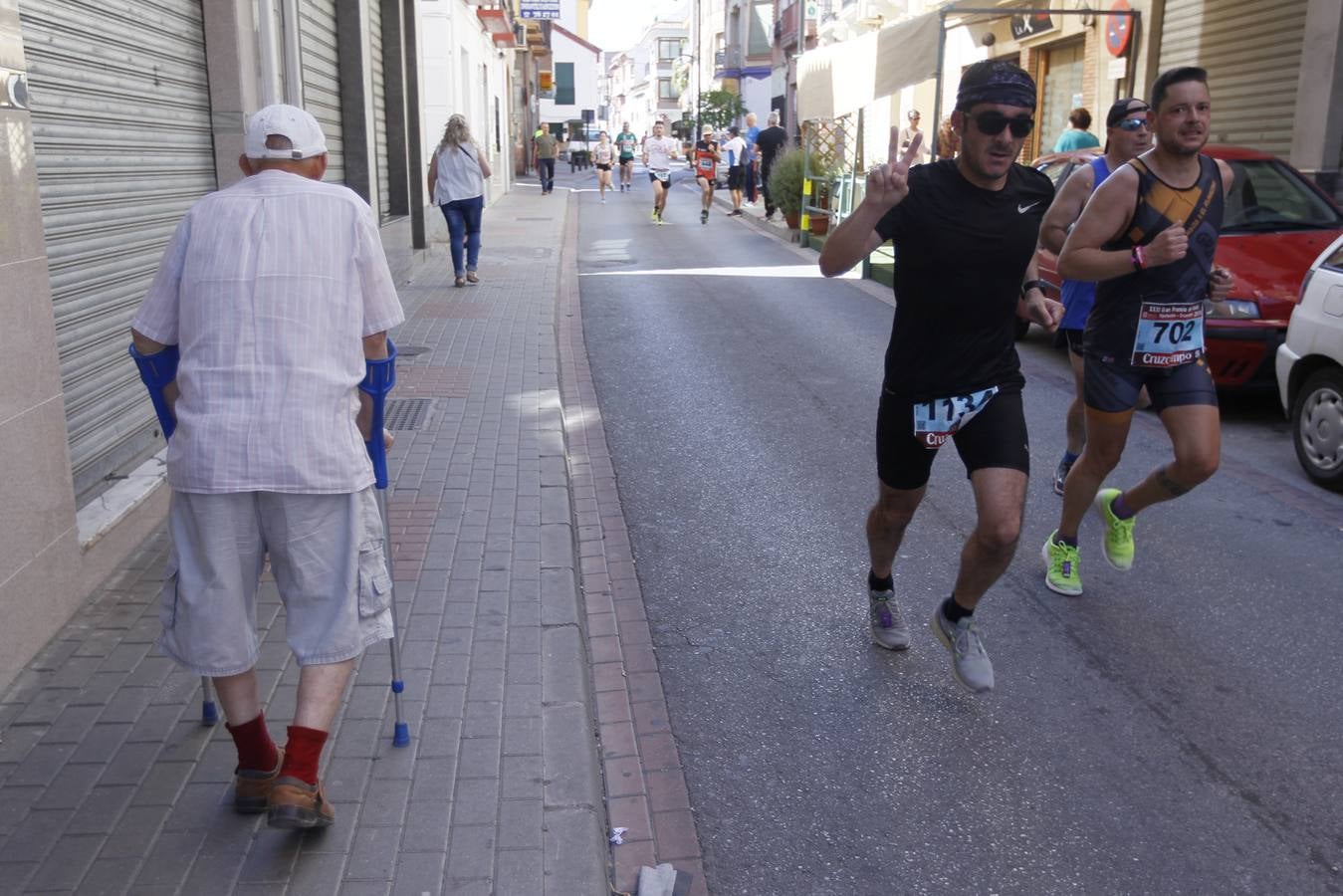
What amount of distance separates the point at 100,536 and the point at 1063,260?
153 inches

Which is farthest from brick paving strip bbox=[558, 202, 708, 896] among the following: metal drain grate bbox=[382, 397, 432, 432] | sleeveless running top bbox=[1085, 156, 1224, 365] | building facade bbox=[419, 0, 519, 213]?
building facade bbox=[419, 0, 519, 213]

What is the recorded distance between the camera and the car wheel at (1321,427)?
267 inches

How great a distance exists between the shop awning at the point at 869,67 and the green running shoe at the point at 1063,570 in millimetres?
10596

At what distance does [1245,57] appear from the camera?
15758 millimetres

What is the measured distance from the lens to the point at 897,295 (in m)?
4.16

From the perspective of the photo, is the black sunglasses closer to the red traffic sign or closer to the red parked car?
the red parked car

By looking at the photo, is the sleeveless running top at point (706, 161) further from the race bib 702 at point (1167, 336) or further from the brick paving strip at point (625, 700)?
the race bib 702 at point (1167, 336)

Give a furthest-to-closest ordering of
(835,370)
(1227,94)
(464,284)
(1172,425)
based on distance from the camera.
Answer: (1227,94) < (464,284) < (835,370) < (1172,425)

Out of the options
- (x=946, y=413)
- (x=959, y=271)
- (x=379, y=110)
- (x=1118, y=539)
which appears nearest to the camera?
(x=959, y=271)

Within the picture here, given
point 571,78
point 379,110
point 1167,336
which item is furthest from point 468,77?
point 571,78

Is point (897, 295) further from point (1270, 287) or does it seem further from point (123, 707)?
point (1270, 287)

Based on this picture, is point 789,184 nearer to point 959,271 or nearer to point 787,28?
point 959,271

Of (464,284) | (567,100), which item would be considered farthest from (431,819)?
(567,100)

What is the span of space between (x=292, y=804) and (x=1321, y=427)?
5911 millimetres
